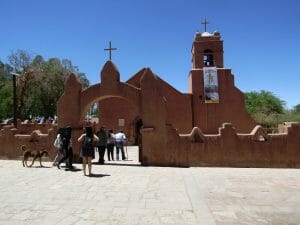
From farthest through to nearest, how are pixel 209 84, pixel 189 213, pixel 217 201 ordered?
pixel 209 84, pixel 217 201, pixel 189 213

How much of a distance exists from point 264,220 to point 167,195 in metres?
2.97

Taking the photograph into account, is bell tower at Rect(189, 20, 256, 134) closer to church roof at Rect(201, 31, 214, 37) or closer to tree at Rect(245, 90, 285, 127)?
church roof at Rect(201, 31, 214, 37)

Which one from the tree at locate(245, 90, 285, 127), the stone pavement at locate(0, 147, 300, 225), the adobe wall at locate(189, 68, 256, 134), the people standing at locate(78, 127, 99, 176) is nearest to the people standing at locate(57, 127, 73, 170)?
the stone pavement at locate(0, 147, 300, 225)

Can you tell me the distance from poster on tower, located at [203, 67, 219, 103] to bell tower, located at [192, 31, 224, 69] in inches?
27.6

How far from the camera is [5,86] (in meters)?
53.8

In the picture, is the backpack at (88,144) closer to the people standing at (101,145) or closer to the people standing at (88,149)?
the people standing at (88,149)

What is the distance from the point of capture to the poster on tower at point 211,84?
34.8 meters

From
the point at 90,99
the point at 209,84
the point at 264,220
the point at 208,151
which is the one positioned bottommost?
the point at 264,220

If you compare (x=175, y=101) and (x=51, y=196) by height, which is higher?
(x=175, y=101)

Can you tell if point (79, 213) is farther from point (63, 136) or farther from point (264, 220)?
point (63, 136)

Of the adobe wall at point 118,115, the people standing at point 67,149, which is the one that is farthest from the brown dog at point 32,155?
the adobe wall at point 118,115

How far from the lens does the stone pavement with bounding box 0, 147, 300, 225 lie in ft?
24.2

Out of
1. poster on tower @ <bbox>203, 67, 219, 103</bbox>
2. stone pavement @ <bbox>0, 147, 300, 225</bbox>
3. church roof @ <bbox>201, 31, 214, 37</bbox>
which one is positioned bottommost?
stone pavement @ <bbox>0, 147, 300, 225</bbox>

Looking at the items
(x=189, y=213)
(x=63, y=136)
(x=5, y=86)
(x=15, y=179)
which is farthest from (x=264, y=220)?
(x=5, y=86)
